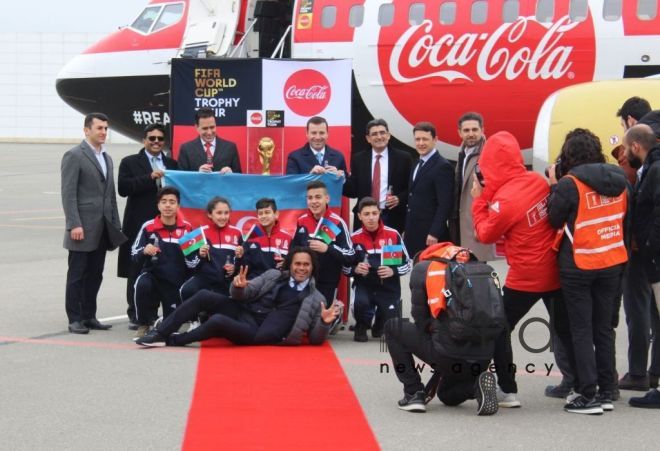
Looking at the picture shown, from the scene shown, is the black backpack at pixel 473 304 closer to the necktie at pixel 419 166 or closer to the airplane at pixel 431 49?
the necktie at pixel 419 166

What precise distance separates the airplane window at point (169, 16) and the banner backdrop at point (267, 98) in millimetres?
9649

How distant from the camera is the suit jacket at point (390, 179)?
436 inches

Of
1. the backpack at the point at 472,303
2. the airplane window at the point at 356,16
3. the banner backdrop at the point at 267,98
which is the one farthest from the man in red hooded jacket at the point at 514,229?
the airplane window at the point at 356,16

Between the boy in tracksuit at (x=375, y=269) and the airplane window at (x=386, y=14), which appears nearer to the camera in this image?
the boy in tracksuit at (x=375, y=269)

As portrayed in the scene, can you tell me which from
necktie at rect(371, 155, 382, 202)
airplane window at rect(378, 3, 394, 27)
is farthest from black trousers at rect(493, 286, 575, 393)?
airplane window at rect(378, 3, 394, 27)

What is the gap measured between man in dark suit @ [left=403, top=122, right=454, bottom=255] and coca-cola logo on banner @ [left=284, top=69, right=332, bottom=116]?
1.22m

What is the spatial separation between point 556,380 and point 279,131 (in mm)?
4050

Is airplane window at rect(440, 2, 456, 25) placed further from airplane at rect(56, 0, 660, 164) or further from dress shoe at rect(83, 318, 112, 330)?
dress shoe at rect(83, 318, 112, 330)

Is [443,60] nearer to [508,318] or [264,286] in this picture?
[264,286]

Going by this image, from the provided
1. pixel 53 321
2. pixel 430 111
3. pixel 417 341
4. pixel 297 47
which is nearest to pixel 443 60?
pixel 430 111

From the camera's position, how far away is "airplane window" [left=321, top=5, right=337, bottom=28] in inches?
758

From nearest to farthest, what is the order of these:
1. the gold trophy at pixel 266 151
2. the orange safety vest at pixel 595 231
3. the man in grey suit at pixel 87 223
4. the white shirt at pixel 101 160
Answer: the orange safety vest at pixel 595 231 → the man in grey suit at pixel 87 223 → the white shirt at pixel 101 160 → the gold trophy at pixel 266 151

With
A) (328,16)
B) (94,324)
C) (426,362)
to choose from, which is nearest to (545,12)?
(328,16)

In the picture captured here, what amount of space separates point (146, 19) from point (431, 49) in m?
5.52
